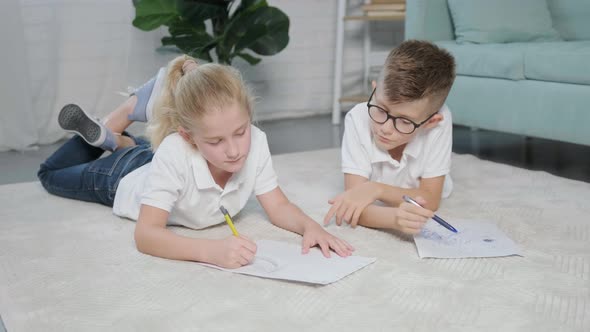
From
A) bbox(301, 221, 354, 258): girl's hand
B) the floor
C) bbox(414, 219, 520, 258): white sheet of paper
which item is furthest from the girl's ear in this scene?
the floor

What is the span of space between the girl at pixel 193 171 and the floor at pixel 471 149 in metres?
0.80

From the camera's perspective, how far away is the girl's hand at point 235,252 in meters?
1.46

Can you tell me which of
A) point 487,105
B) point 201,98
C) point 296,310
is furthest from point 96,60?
point 296,310

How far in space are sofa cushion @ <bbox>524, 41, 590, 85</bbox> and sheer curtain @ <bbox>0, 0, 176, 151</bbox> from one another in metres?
1.98

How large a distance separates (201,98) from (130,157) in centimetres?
60

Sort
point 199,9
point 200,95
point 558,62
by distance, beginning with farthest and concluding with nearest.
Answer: point 199,9, point 558,62, point 200,95

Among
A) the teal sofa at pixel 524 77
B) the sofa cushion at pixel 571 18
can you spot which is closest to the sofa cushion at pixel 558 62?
the teal sofa at pixel 524 77

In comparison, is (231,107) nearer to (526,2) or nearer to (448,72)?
(448,72)

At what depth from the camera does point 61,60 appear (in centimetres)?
355

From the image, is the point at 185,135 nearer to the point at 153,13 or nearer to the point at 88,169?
the point at 88,169

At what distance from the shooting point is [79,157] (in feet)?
7.20

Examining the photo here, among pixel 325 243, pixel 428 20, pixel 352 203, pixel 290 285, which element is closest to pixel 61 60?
pixel 428 20

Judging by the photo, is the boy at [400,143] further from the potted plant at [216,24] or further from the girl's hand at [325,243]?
the potted plant at [216,24]

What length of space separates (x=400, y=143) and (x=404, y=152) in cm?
11
